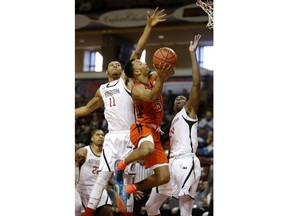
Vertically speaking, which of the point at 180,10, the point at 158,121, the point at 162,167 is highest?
the point at 180,10

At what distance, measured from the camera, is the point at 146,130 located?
5715mm

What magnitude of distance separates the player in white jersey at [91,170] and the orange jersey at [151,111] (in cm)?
82

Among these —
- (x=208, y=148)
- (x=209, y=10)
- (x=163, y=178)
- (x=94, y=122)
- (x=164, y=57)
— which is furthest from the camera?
(x=94, y=122)

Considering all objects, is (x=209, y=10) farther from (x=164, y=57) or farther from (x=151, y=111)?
(x=151, y=111)

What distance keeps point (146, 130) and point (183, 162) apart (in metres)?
0.50

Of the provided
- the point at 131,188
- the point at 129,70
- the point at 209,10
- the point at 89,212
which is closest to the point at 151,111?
the point at 129,70
